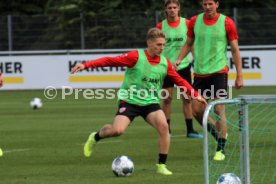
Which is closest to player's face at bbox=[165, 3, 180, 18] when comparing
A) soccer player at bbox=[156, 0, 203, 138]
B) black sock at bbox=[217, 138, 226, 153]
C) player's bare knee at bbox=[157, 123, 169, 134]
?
soccer player at bbox=[156, 0, 203, 138]

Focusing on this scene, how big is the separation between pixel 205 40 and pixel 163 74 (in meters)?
1.46

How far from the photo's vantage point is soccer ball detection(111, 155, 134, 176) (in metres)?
10.9

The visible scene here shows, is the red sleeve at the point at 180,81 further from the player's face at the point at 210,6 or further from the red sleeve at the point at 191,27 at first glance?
the red sleeve at the point at 191,27

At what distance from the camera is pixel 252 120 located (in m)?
17.6

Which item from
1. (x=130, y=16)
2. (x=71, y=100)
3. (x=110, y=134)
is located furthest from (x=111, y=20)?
(x=110, y=134)

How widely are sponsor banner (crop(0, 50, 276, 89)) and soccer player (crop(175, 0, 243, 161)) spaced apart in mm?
16885

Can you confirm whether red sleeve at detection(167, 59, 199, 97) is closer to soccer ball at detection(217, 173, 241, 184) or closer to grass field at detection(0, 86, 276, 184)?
grass field at detection(0, 86, 276, 184)

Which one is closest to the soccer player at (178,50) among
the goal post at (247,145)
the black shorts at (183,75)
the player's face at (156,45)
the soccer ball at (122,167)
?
the black shorts at (183,75)

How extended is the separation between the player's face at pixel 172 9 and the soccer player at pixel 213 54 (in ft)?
6.66

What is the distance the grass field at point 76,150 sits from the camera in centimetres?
1091

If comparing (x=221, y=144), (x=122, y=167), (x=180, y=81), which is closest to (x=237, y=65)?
(x=221, y=144)

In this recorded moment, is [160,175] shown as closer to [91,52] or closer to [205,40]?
[205,40]

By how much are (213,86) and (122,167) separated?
250 centimetres

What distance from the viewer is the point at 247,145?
9.09m
